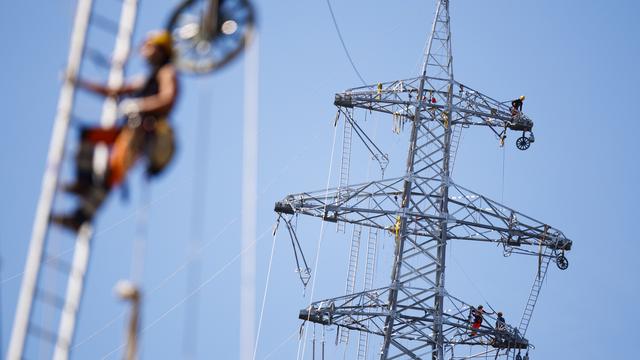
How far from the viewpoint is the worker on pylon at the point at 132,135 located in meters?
10.0

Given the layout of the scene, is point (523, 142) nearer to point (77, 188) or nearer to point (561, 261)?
point (561, 261)

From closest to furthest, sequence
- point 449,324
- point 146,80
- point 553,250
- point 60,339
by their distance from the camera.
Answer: point 60,339 < point 146,80 < point 449,324 < point 553,250

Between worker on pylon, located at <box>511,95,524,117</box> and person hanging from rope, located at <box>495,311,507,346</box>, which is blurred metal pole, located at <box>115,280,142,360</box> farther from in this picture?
worker on pylon, located at <box>511,95,524,117</box>

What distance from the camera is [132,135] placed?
10.2 metres

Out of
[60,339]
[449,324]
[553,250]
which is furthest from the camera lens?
[553,250]

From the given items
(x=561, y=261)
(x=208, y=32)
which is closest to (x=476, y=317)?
(x=561, y=261)

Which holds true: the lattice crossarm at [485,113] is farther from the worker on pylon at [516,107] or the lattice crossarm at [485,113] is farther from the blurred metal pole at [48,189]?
the blurred metal pole at [48,189]

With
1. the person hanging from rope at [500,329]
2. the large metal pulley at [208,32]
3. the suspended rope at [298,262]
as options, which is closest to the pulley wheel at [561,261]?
the person hanging from rope at [500,329]

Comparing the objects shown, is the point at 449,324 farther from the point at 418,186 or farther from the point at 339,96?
the point at 339,96

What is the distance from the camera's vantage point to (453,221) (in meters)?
29.4

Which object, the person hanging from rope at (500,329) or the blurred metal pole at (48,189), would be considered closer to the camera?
the blurred metal pole at (48,189)

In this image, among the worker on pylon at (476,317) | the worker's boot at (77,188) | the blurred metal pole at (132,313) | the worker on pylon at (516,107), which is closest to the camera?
the blurred metal pole at (132,313)

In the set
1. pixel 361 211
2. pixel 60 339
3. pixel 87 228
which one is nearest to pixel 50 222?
pixel 87 228

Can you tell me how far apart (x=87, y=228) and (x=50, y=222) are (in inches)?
14.2
